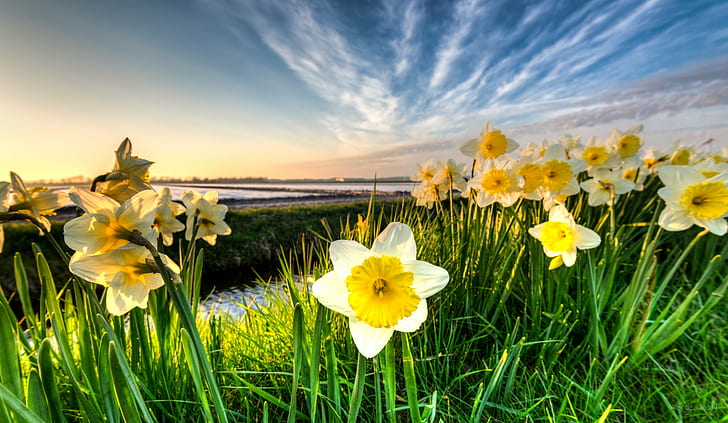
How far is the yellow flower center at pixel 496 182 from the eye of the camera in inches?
69.2

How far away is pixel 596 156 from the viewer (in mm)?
2420

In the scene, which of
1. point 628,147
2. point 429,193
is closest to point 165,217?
point 429,193

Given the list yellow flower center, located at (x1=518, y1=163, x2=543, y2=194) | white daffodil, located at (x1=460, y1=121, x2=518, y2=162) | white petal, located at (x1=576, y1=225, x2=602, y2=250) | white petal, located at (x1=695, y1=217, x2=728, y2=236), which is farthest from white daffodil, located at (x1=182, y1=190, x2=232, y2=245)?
white petal, located at (x1=695, y1=217, x2=728, y2=236)

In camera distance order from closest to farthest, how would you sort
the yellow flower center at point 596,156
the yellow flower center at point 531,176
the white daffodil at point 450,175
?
the yellow flower center at point 531,176
the white daffodil at point 450,175
the yellow flower center at point 596,156

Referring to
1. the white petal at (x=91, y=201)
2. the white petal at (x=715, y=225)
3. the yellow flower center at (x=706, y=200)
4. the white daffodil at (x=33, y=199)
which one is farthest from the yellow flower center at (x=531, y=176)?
the white daffodil at (x=33, y=199)

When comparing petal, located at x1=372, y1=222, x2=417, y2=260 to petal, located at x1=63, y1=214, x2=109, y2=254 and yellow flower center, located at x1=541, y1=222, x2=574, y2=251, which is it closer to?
petal, located at x1=63, y1=214, x2=109, y2=254

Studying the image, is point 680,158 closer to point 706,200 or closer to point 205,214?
point 706,200

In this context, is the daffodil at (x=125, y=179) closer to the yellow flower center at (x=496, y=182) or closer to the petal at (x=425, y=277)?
the petal at (x=425, y=277)

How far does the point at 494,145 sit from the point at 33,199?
217cm

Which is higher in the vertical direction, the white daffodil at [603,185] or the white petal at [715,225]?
the white daffodil at [603,185]

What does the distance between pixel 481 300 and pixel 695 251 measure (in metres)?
2.62

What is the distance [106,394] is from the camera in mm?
909

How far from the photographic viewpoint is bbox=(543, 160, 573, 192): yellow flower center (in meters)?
1.92

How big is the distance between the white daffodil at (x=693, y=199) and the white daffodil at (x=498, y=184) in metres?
0.69
